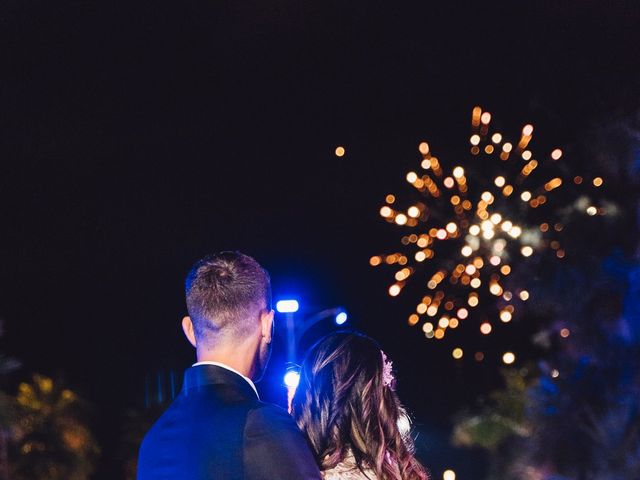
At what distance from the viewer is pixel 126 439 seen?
34.1m

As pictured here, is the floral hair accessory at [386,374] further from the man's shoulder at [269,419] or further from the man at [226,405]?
the man's shoulder at [269,419]

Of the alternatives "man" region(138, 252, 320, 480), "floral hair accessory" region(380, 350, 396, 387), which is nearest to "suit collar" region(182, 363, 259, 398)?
"man" region(138, 252, 320, 480)

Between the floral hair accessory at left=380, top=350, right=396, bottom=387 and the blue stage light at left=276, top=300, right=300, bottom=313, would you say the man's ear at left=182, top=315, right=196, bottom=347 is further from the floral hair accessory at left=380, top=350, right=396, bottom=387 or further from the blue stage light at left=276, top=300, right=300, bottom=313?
the blue stage light at left=276, top=300, right=300, bottom=313

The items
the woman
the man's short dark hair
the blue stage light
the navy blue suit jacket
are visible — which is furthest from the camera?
the blue stage light

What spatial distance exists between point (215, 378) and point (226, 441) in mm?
266

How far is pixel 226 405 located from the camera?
2.68 metres

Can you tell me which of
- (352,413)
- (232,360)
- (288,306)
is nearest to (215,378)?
(232,360)

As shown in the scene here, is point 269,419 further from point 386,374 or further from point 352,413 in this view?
point 386,374

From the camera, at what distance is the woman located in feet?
12.8

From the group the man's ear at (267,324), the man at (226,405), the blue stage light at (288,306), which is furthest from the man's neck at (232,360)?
the blue stage light at (288,306)

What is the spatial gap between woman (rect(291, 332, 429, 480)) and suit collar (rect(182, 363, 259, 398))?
1179mm

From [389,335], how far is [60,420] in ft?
50.6

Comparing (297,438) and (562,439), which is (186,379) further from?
(562,439)

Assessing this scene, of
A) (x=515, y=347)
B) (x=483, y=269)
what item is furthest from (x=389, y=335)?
(x=483, y=269)
